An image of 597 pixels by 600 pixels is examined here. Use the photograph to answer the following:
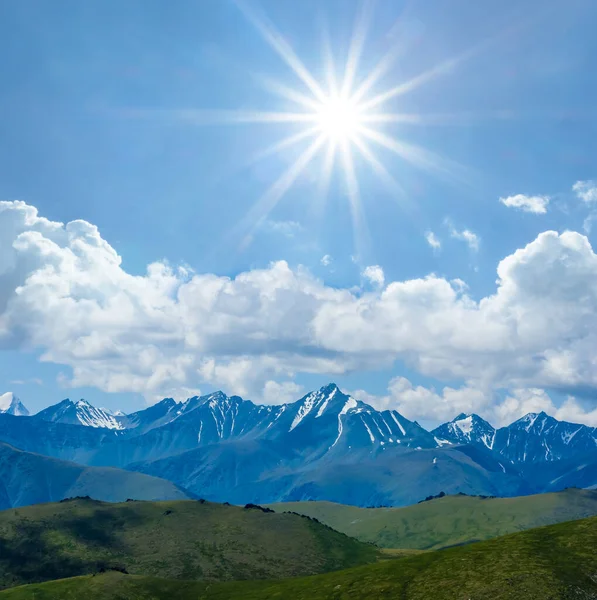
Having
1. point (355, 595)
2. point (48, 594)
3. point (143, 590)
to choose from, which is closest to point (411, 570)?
point (355, 595)

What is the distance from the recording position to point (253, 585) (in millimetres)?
158250

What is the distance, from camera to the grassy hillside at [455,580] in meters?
96.6

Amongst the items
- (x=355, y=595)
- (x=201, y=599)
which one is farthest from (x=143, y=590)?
(x=355, y=595)

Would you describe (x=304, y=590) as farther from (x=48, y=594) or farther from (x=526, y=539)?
(x=48, y=594)

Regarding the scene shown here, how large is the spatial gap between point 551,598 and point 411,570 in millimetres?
32121

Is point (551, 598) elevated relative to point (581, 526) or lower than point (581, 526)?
lower

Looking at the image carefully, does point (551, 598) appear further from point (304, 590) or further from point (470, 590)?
point (304, 590)

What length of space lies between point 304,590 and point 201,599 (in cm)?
3420

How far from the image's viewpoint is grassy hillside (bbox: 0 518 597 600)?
317 ft

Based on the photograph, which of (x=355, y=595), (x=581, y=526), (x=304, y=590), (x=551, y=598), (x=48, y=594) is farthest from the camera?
(x=48, y=594)

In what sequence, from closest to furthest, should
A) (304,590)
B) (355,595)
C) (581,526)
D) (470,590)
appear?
1. (470,590)
2. (355,595)
3. (581,526)
4. (304,590)

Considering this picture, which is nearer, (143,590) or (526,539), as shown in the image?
(526,539)

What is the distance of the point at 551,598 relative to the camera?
299ft

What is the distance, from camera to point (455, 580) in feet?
341
